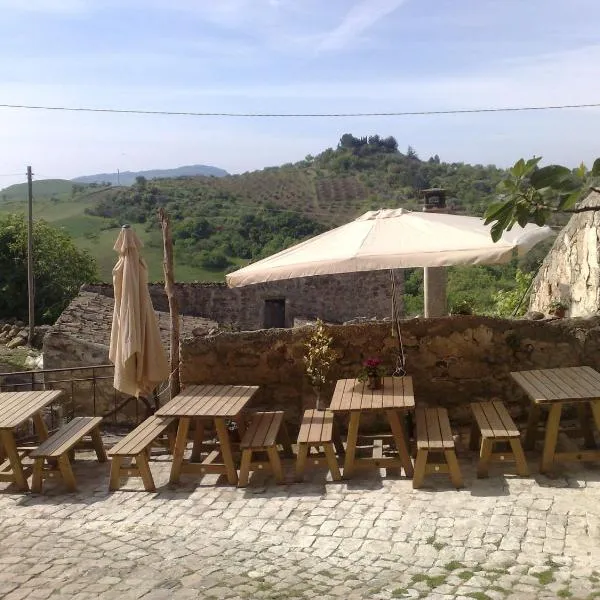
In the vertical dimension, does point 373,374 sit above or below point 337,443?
above

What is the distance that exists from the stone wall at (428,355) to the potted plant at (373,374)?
80 cm

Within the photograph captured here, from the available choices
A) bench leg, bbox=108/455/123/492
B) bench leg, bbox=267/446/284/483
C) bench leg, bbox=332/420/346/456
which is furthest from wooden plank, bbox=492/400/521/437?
bench leg, bbox=108/455/123/492

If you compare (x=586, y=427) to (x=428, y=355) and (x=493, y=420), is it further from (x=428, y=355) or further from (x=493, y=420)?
(x=428, y=355)

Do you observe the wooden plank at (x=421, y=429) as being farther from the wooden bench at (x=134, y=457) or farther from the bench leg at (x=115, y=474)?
the bench leg at (x=115, y=474)

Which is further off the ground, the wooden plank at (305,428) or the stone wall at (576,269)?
the stone wall at (576,269)

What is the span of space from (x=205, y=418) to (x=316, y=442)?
91 centimetres

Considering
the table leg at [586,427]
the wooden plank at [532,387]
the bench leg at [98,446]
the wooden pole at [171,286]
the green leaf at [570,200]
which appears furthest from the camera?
the wooden pole at [171,286]

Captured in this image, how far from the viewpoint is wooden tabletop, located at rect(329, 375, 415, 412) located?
5.66 metres

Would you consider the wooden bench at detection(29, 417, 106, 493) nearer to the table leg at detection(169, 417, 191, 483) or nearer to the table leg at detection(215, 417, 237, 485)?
the table leg at detection(169, 417, 191, 483)

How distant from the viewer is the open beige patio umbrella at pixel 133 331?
665 centimetres

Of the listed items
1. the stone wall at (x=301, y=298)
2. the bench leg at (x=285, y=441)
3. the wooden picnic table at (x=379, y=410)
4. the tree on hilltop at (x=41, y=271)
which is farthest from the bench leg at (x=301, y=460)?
the tree on hilltop at (x=41, y=271)

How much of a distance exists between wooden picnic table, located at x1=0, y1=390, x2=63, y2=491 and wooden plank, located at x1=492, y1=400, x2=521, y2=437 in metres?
3.77

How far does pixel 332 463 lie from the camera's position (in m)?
5.77

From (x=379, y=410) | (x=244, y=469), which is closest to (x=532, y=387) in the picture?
(x=379, y=410)
